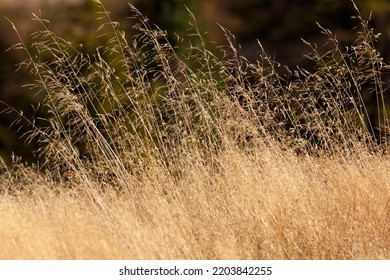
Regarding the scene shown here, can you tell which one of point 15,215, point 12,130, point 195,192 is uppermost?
point 195,192

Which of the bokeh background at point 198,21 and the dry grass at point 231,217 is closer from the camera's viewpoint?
the dry grass at point 231,217

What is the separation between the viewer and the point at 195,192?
4.11m

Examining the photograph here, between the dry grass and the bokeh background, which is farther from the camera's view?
the bokeh background

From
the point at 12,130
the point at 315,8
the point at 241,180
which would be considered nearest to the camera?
the point at 241,180

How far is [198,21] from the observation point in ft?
22.1

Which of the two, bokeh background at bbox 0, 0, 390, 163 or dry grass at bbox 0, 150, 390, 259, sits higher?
dry grass at bbox 0, 150, 390, 259

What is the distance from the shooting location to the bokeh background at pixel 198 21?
6762 mm

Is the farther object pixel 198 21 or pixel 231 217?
pixel 198 21

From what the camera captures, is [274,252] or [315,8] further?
[315,8]

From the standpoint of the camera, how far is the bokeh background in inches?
266

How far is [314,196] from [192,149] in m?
1.00

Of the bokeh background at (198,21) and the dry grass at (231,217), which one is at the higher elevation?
the dry grass at (231,217)

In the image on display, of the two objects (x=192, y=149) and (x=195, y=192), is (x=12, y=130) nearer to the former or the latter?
(x=192, y=149)
